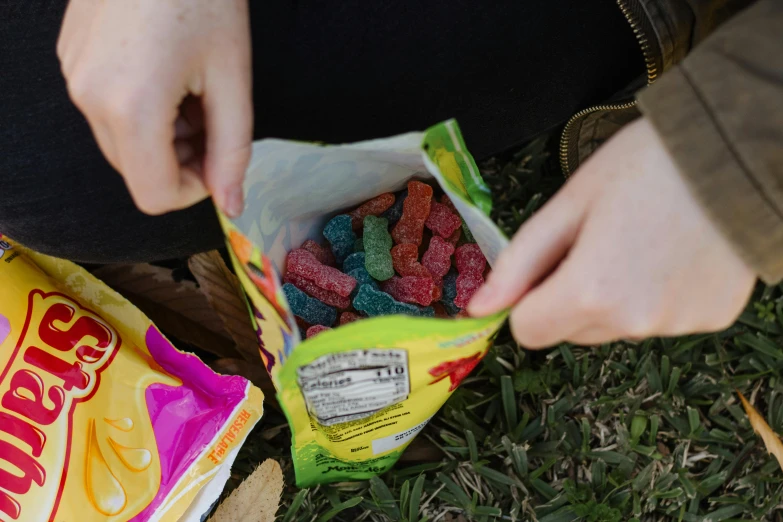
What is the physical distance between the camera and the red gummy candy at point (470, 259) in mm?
916

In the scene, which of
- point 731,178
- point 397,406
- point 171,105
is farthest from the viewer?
point 397,406

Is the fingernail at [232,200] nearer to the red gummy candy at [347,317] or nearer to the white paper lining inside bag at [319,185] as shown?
the white paper lining inside bag at [319,185]

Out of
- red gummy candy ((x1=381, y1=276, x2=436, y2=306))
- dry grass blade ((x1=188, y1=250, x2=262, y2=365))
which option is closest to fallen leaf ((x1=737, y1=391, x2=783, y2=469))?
red gummy candy ((x1=381, y1=276, x2=436, y2=306))

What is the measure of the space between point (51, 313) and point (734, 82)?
978mm

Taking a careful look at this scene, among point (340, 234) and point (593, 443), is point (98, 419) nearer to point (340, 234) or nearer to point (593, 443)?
point (340, 234)

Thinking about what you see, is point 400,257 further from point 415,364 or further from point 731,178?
point 731,178

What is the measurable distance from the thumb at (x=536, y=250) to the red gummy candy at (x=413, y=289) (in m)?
0.32

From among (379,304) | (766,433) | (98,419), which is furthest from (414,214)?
(766,433)

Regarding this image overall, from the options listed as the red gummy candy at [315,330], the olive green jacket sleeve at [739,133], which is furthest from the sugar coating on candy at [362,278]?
the olive green jacket sleeve at [739,133]

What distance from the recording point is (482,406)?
3.92ft

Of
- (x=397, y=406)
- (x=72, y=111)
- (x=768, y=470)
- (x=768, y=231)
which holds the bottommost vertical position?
(x=768, y=470)

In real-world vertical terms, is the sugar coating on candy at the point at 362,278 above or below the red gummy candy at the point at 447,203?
below

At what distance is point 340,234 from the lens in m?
0.98

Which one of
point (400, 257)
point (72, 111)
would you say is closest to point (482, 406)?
point (400, 257)
